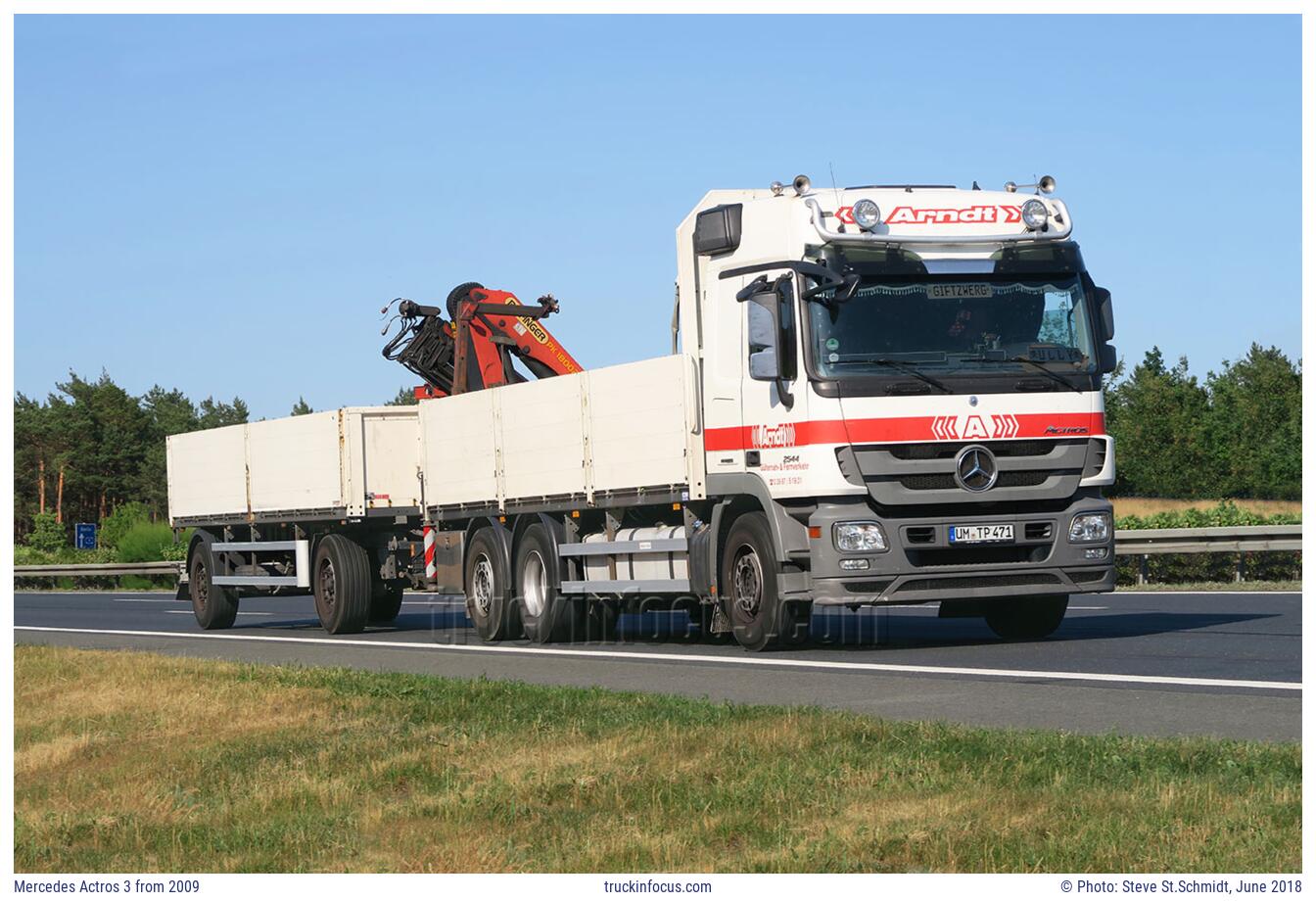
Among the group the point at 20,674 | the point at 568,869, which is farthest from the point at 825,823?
the point at 20,674

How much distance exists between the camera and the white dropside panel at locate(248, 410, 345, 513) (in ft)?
70.8

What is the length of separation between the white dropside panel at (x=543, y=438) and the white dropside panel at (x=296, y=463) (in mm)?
3128

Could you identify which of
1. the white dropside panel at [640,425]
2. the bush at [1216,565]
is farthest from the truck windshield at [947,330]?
the bush at [1216,565]

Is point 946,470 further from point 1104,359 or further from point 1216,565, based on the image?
point 1216,565

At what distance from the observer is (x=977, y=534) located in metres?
14.8

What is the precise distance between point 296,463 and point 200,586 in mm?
3379

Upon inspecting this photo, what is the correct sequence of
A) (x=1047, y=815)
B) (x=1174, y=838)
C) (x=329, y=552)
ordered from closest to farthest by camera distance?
1. (x=1174, y=838)
2. (x=1047, y=815)
3. (x=329, y=552)

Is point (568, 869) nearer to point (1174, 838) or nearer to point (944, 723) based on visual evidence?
point (1174, 838)

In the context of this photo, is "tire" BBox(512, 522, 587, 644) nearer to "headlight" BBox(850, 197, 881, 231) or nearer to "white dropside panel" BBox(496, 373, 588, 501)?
"white dropside panel" BBox(496, 373, 588, 501)

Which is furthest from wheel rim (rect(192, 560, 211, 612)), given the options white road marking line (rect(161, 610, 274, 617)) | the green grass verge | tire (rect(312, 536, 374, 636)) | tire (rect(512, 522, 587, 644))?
the green grass verge

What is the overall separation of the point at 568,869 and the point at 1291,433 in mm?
102256

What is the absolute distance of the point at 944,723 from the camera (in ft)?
32.4

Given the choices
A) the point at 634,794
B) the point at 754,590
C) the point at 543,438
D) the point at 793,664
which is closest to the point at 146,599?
the point at 543,438

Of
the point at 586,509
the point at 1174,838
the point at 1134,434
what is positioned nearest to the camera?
the point at 1174,838
